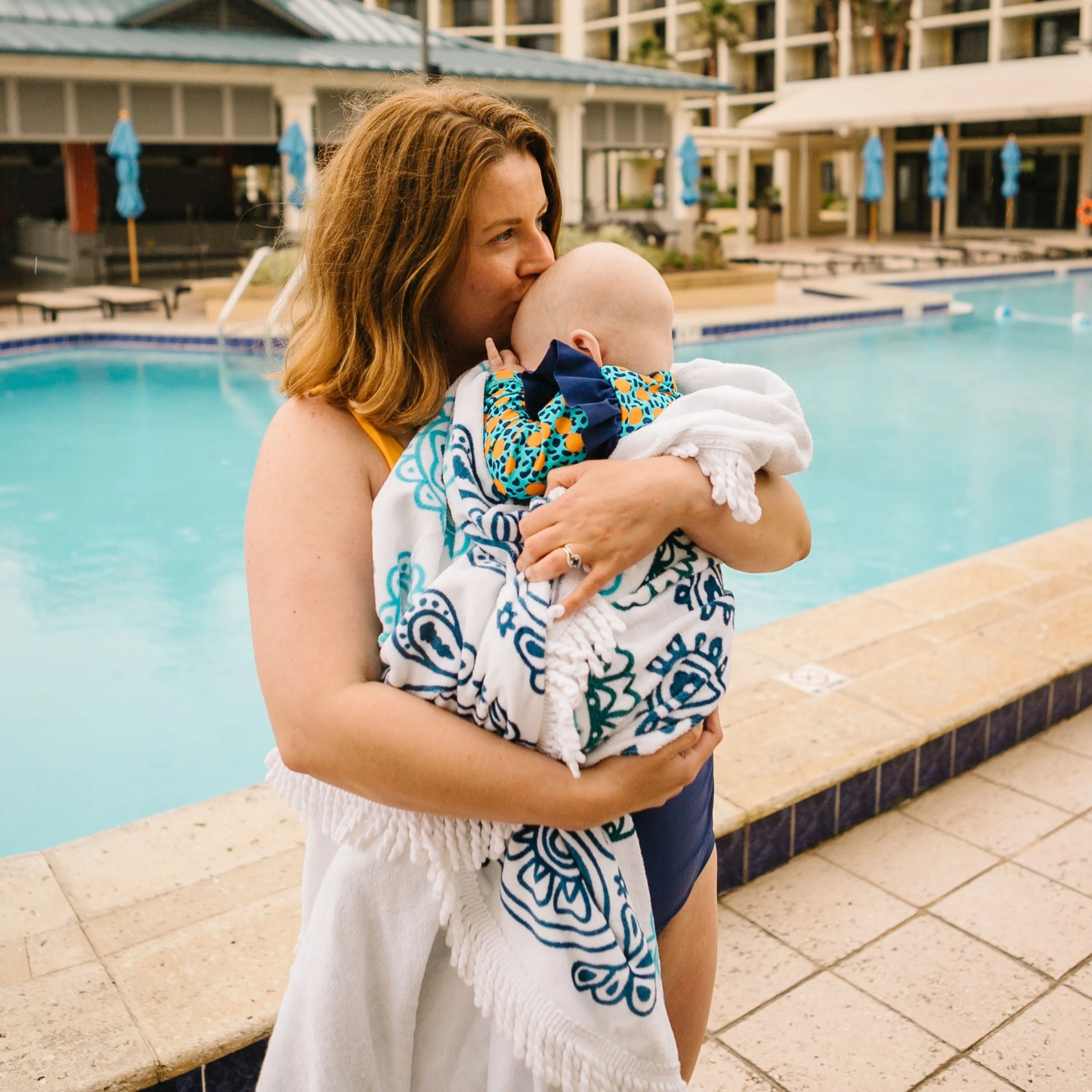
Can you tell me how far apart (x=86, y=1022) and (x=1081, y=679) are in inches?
108

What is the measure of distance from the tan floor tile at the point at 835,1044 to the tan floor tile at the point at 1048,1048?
3.4 inches

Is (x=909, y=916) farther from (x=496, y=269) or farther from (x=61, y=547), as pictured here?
(x=61, y=547)

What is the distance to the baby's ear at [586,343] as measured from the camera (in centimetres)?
117

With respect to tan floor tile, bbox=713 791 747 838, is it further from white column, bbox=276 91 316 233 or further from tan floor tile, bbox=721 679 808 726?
white column, bbox=276 91 316 233

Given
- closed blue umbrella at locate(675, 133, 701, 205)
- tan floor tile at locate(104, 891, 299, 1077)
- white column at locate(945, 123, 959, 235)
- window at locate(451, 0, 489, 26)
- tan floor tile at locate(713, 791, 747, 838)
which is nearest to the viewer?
tan floor tile at locate(104, 891, 299, 1077)

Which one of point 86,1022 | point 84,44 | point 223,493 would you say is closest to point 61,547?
point 223,493

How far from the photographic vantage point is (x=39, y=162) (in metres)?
18.8

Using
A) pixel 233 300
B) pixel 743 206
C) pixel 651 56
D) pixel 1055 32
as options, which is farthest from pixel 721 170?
pixel 233 300

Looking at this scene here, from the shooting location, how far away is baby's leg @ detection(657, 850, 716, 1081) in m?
1.30

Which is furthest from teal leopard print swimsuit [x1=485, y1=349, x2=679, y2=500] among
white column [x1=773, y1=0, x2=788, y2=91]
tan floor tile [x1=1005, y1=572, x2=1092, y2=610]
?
white column [x1=773, y1=0, x2=788, y2=91]

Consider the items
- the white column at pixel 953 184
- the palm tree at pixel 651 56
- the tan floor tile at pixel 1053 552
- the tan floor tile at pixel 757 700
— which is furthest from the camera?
the palm tree at pixel 651 56

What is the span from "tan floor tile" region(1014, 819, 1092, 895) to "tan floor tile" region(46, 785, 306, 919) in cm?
164

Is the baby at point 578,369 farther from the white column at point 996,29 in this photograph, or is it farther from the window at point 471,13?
the window at point 471,13

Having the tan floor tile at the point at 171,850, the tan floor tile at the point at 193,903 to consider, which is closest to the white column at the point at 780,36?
the tan floor tile at the point at 171,850
